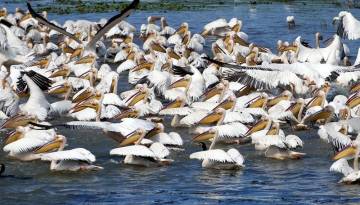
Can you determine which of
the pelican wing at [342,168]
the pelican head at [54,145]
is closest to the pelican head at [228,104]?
the pelican head at [54,145]

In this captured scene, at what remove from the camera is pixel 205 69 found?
546 inches

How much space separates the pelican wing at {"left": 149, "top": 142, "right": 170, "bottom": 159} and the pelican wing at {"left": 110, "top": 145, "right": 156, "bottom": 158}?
0.14 metres

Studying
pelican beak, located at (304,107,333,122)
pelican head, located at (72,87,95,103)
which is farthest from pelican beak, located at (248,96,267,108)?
pelican head, located at (72,87,95,103)

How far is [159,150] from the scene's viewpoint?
29.5ft

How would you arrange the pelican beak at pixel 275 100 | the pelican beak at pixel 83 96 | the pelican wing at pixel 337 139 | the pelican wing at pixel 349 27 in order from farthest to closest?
the pelican wing at pixel 349 27, the pelican beak at pixel 83 96, the pelican beak at pixel 275 100, the pelican wing at pixel 337 139

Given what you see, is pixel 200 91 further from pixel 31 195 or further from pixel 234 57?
pixel 31 195

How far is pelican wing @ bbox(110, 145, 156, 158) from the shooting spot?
8.73 metres

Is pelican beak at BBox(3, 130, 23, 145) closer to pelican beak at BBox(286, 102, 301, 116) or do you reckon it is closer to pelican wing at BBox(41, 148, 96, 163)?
pelican wing at BBox(41, 148, 96, 163)

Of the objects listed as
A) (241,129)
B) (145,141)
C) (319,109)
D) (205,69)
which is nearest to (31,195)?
(145,141)

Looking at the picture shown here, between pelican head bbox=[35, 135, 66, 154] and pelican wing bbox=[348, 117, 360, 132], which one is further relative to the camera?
pelican wing bbox=[348, 117, 360, 132]

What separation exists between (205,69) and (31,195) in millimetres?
6128

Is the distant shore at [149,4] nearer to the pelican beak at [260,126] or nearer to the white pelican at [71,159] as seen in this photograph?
the pelican beak at [260,126]

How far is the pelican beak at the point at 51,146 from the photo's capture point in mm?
8961

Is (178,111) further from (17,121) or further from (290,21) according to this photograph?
(290,21)
